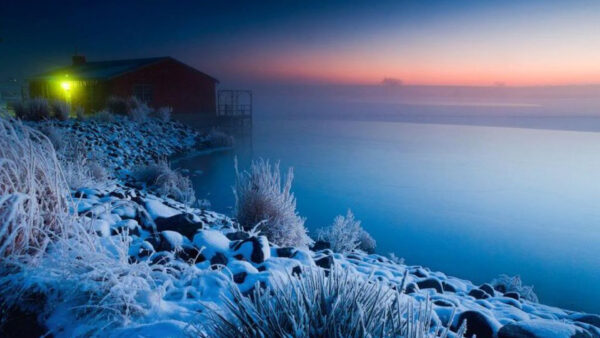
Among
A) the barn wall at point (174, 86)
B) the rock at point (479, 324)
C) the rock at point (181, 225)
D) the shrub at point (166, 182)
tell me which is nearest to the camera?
the rock at point (479, 324)

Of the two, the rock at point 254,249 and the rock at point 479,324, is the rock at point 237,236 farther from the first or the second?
the rock at point 479,324

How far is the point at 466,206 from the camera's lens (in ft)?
36.6

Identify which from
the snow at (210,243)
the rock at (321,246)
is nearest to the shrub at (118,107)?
the rock at (321,246)

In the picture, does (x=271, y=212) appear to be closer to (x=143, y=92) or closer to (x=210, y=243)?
(x=210, y=243)

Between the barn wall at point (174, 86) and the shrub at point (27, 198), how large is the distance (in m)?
23.4

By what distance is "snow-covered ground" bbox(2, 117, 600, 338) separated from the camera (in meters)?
1.84

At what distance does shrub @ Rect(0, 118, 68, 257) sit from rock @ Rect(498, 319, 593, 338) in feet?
9.33

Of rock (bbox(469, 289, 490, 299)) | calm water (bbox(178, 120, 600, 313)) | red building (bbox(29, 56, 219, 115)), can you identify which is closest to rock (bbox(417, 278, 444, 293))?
rock (bbox(469, 289, 490, 299))

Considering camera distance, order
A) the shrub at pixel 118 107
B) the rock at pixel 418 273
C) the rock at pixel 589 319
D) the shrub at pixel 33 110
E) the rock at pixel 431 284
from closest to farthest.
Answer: the rock at pixel 589 319 → the rock at pixel 431 284 → the rock at pixel 418 273 → the shrub at pixel 33 110 → the shrub at pixel 118 107

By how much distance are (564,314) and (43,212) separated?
4.49 meters

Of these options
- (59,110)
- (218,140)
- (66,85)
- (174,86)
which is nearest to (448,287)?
(59,110)

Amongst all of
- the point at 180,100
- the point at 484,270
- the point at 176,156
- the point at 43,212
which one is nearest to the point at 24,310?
the point at 43,212

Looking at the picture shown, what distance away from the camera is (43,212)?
7.75 ft

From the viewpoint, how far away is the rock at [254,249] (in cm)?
297
